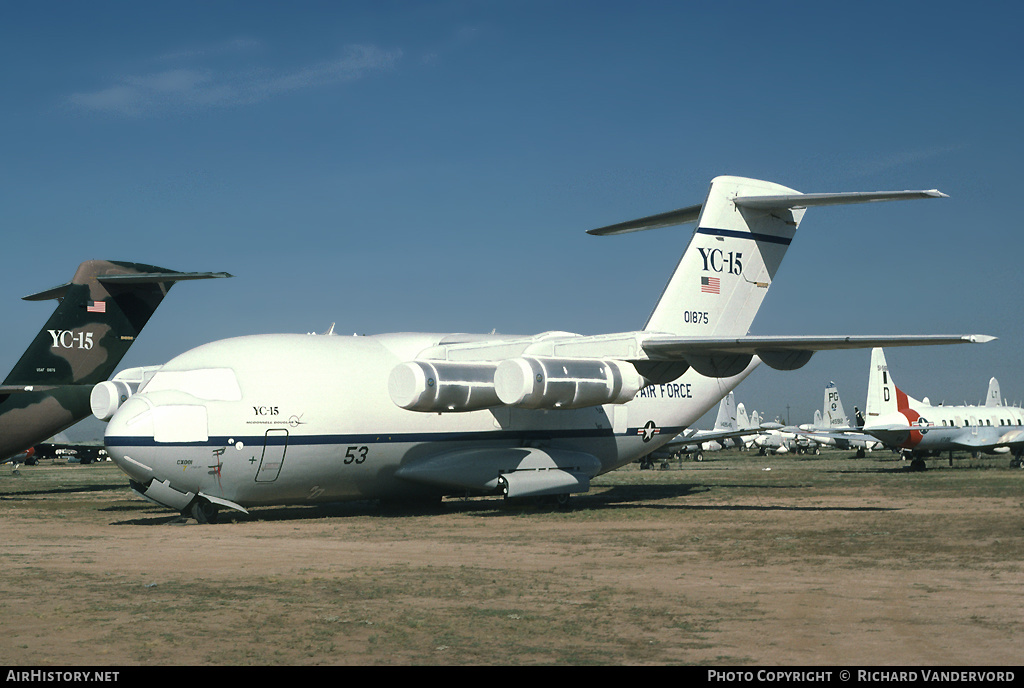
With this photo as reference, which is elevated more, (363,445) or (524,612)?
(363,445)

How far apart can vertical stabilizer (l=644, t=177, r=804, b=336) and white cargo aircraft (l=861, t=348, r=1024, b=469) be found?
19.8 m

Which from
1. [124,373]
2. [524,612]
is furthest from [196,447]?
[524,612]

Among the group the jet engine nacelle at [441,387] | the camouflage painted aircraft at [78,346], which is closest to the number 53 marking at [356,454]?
the jet engine nacelle at [441,387]

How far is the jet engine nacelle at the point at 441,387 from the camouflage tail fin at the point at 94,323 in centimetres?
943

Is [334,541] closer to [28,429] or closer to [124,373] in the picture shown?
[124,373]

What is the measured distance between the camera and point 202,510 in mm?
18547

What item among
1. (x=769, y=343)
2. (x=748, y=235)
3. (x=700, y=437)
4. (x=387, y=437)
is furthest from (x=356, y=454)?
(x=700, y=437)

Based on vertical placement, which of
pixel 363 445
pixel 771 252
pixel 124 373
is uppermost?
pixel 771 252

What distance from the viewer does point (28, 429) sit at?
24.7 metres

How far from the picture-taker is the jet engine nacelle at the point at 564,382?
18156mm

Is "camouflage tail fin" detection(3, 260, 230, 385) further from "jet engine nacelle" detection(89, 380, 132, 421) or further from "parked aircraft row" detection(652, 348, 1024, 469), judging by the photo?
"parked aircraft row" detection(652, 348, 1024, 469)

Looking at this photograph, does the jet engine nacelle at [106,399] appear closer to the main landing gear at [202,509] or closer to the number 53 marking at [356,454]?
the main landing gear at [202,509]
